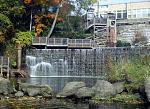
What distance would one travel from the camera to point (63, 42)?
4744 centimetres

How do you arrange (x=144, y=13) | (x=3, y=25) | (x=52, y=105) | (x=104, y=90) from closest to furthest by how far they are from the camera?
(x=52, y=105) → (x=104, y=90) → (x=3, y=25) → (x=144, y=13)

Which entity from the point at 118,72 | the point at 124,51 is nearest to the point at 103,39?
the point at 124,51

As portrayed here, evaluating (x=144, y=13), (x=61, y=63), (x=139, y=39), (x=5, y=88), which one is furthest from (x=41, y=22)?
(x=5, y=88)

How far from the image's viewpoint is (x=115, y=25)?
5500cm

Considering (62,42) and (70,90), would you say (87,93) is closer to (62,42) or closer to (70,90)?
(70,90)

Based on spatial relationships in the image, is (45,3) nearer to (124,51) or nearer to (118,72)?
(124,51)

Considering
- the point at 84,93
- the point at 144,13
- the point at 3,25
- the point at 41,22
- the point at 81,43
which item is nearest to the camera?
the point at 84,93

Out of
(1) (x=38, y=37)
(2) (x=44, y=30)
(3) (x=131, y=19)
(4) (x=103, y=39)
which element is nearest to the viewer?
(1) (x=38, y=37)

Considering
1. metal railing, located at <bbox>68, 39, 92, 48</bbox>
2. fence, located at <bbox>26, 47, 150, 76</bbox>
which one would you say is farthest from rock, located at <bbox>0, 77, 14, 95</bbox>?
metal railing, located at <bbox>68, 39, 92, 48</bbox>

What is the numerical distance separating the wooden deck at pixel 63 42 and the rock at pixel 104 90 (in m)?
17.6

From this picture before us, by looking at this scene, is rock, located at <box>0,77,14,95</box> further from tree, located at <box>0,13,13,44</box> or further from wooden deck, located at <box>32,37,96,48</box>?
wooden deck, located at <box>32,37,96,48</box>

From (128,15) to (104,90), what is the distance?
3511cm

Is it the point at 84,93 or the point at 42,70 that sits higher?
the point at 42,70

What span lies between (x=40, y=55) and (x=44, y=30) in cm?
580
